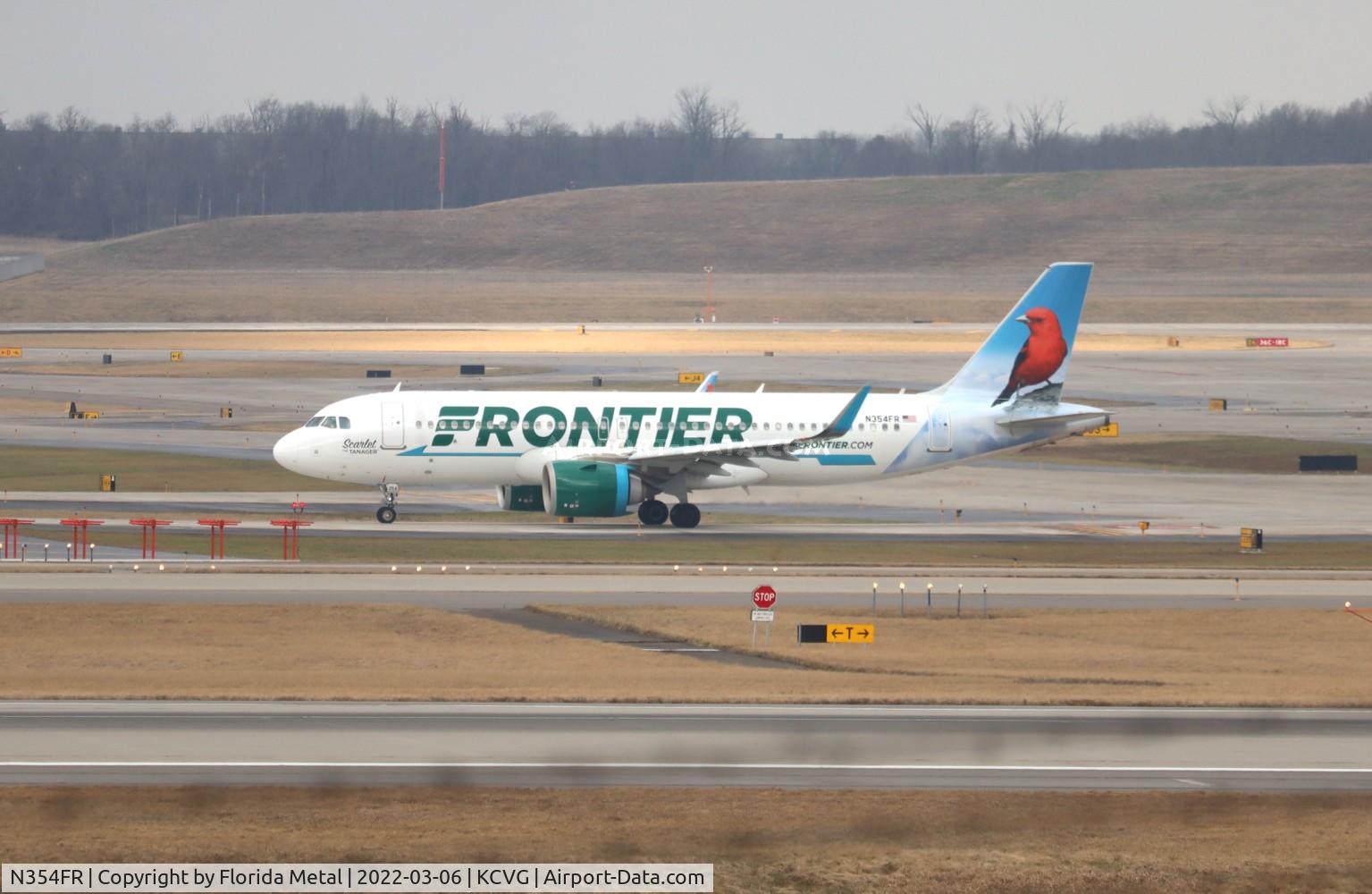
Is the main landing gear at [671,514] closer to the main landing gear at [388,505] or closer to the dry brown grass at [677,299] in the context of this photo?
the main landing gear at [388,505]

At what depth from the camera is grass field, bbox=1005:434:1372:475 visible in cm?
7194

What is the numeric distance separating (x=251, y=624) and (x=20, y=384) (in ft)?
245

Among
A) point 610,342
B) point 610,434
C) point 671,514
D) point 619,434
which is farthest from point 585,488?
point 610,342

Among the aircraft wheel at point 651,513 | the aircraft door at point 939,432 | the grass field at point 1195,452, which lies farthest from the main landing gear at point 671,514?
the grass field at point 1195,452

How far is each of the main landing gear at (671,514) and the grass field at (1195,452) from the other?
24.0 metres

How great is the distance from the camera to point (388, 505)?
179 ft

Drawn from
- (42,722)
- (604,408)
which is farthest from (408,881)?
(604,408)

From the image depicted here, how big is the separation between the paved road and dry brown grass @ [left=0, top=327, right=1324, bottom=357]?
282 ft

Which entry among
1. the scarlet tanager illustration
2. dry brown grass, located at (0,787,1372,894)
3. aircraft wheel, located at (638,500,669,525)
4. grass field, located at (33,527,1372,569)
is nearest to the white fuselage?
the scarlet tanager illustration

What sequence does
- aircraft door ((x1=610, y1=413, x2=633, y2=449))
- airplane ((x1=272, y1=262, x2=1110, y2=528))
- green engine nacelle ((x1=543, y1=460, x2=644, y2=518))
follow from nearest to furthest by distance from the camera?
green engine nacelle ((x1=543, y1=460, x2=644, y2=518)) → airplane ((x1=272, y1=262, x2=1110, y2=528)) → aircraft door ((x1=610, y1=413, x2=633, y2=449))

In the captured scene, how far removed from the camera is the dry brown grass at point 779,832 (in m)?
19.7
